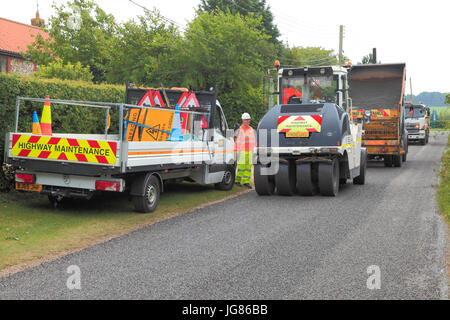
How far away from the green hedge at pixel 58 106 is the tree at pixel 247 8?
3476 cm

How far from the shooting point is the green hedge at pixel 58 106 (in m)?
9.59

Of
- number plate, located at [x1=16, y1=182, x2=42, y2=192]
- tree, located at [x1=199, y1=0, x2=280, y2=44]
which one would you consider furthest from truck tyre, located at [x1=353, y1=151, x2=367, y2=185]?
tree, located at [x1=199, y1=0, x2=280, y2=44]

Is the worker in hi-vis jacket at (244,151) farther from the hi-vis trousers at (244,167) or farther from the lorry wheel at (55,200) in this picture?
the lorry wheel at (55,200)

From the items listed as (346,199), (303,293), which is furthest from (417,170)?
(303,293)

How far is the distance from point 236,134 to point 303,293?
835 centimetres

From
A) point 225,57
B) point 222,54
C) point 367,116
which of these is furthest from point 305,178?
point 222,54

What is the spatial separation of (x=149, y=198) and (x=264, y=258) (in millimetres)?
3697

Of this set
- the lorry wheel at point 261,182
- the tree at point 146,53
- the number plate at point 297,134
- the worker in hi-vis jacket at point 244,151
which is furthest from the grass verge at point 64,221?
the tree at point 146,53

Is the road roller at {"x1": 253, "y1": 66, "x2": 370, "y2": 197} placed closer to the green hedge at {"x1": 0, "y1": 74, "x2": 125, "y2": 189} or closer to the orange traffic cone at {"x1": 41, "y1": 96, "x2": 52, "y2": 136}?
the green hedge at {"x1": 0, "y1": 74, "x2": 125, "y2": 189}

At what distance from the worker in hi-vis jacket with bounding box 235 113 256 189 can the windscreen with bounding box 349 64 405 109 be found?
7.33 meters

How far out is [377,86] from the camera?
1923 centimetres

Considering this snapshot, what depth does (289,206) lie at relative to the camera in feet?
33.0

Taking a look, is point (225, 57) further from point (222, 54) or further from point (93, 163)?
point (93, 163)

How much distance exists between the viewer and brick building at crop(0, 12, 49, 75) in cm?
3684
